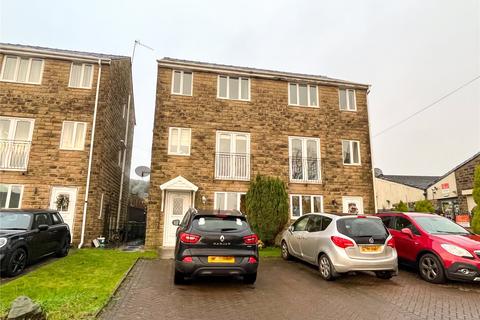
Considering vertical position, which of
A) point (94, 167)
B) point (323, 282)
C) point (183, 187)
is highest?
point (94, 167)

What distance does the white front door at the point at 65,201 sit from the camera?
12555mm

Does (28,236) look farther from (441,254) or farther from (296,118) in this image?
(296,118)

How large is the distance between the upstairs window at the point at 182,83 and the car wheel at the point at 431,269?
11.6 m

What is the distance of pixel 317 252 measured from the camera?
7.83 meters

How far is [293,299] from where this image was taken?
5.96 m

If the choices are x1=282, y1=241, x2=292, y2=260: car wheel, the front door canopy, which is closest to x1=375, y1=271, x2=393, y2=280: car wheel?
x1=282, y1=241, x2=292, y2=260: car wheel

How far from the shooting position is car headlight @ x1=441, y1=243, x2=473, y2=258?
6992 millimetres

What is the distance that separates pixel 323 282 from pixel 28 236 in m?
7.73

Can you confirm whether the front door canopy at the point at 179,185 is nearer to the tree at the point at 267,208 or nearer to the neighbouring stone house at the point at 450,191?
the tree at the point at 267,208

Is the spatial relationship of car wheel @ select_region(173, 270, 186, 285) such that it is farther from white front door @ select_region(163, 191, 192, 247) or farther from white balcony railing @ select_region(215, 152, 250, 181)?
white balcony railing @ select_region(215, 152, 250, 181)

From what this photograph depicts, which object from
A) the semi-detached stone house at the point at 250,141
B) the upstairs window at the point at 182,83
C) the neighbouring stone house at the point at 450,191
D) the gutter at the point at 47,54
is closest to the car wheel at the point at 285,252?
the semi-detached stone house at the point at 250,141

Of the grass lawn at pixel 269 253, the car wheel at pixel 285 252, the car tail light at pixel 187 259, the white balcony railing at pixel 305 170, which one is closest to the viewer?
the car tail light at pixel 187 259

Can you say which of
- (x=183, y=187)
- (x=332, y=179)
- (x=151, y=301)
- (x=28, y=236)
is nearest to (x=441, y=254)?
(x=151, y=301)

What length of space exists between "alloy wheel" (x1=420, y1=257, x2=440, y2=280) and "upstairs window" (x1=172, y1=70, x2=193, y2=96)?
11.7 m
